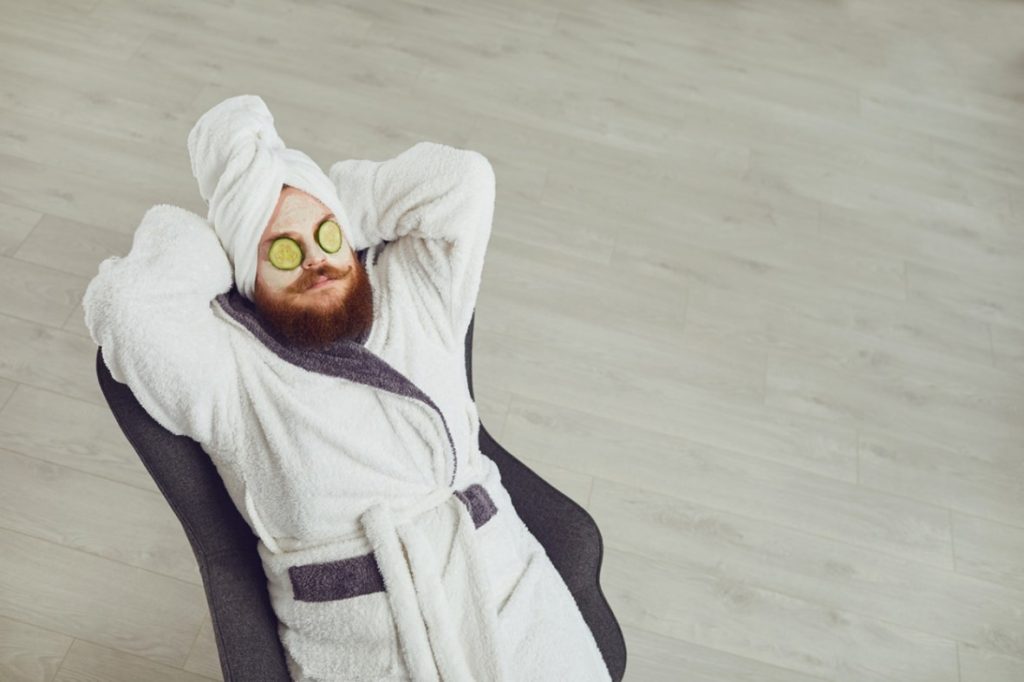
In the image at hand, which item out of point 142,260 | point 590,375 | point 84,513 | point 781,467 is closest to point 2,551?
point 84,513

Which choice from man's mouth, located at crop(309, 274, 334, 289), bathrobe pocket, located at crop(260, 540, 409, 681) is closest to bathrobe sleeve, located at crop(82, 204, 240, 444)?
man's mouth, located at crop(309, 274, 334, 289)

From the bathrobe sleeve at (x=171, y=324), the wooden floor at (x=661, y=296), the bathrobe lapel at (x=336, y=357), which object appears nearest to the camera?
the bathrobe sleeve at (x=171, y=324)

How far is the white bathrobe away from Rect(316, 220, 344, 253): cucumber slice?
0.12 meters

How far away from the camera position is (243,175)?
1062mm

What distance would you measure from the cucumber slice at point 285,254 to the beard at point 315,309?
0.02 m

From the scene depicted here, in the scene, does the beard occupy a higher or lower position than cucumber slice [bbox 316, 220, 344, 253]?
lower

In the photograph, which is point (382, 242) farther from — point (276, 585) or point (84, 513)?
point (84, 513)

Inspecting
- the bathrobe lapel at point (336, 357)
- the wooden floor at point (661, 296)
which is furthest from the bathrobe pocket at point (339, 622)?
the wooden floor at point (661, 296)

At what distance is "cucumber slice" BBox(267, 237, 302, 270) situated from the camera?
1080 mm

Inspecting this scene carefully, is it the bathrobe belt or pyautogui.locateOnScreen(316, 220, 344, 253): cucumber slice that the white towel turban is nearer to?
pyautogui.locateOnScreen(316, 220, 344, 253): cucumber slice

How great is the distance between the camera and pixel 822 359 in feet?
6.53

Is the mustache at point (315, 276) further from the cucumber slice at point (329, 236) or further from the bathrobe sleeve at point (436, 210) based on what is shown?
the bathrobe sleeve at point (436, 210)

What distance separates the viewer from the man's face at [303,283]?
1.09 metres

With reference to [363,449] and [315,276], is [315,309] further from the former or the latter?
[363,449]
